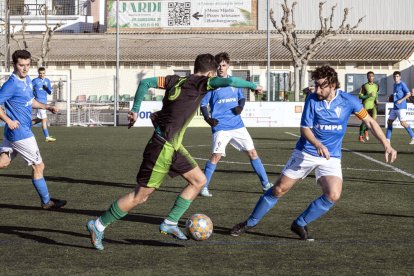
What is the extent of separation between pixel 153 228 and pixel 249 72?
51.5 m

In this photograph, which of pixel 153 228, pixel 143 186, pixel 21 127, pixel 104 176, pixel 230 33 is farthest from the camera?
pixel 230 33

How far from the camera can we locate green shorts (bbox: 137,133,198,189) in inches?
362

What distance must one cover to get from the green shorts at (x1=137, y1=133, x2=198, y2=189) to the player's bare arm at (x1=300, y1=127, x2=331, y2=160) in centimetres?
131

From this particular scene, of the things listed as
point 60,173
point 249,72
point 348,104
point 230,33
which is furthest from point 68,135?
point 230,33

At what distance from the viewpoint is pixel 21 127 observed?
12219 mm

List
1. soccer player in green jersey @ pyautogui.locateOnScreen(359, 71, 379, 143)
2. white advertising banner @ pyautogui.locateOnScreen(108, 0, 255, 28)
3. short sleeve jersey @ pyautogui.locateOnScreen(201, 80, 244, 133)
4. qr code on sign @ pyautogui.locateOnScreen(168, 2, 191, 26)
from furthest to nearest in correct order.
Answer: qr code on sign @ pyautogui.locateOnScreen(168, 2, 191, 26) < white advertising banner @ pyautogui.locateOnScreen(108, 0, 255, 28) < soccer player in green jersey @ pyautogui.locateOnScreen(359, 71, 379, 143) < short sleeve jersey @ pyautogui.locateOnScreen(201, 80, 244, 133)

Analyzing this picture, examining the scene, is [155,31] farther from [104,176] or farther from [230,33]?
[104,176]

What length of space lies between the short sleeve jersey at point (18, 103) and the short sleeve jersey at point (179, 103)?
3.32 m

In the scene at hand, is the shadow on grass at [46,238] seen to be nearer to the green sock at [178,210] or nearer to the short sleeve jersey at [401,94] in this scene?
the green sock at [178,210]

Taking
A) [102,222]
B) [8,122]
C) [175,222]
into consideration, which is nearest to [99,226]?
[102,222]

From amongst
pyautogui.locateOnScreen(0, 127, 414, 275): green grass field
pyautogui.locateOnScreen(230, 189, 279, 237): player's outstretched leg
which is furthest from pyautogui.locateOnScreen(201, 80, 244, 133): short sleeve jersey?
pyautogui.locateOnScreen(230, 189, 279, 237): player's outstretched leg

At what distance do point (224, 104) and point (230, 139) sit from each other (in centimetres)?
60

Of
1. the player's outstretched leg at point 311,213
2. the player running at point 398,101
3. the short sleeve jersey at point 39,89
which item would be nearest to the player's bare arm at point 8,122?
the player's outstretched leg at point 311,213

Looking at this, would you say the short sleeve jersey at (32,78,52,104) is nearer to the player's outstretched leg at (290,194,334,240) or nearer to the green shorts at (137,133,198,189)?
the player's outstretched leg at (290,194,334,240)
